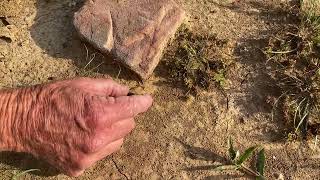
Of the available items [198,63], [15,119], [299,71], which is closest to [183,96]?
[198,63]

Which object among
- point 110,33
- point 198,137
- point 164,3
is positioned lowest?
point 198,137

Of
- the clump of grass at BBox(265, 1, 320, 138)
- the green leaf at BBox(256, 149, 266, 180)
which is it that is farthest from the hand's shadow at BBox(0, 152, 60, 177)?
the clump of grass at BBox(265, 1, 320, 138)

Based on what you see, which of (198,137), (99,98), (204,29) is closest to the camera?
(99,98)

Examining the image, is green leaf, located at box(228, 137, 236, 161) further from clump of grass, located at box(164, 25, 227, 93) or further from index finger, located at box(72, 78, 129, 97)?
index finger, located at box(72, 78, 129, 97)

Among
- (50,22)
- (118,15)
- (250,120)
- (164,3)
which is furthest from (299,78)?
(50,22)

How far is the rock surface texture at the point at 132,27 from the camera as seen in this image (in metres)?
3.08

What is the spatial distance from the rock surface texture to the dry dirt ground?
12cm

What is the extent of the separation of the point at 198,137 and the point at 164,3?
821 mm

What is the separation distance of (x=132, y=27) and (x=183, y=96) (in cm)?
51

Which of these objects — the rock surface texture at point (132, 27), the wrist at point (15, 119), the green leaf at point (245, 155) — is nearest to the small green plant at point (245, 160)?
the green leaf at point (245, 155)

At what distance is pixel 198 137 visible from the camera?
9.96 ft

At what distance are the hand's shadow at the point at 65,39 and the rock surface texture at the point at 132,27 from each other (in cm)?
10

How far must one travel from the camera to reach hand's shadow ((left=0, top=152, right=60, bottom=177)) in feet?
10.0

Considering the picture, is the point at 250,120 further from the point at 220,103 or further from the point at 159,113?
the point at 159,113
